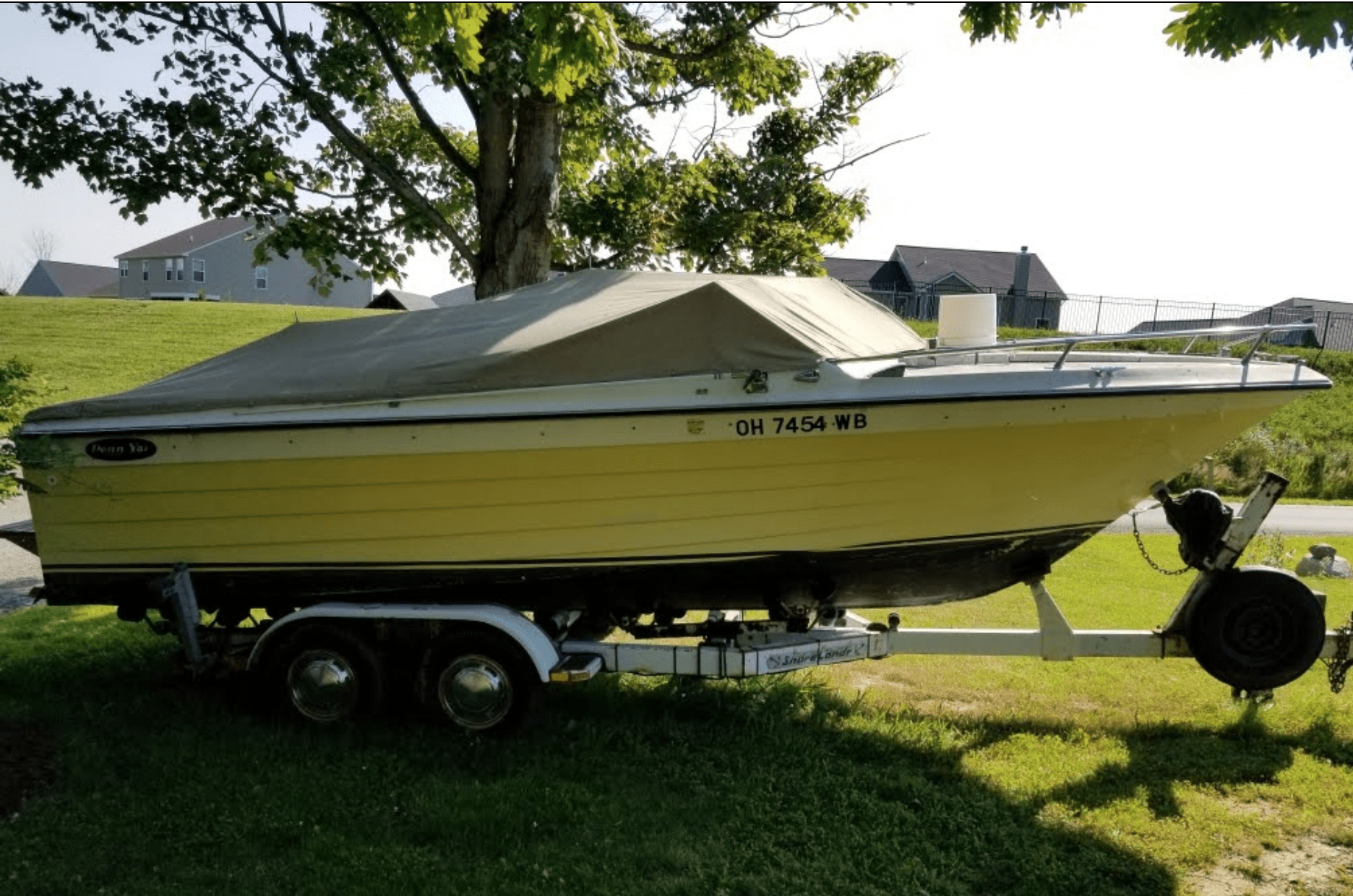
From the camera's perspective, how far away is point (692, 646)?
4.88 metres

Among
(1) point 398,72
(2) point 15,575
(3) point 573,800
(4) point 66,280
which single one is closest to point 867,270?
(1) point 398,72

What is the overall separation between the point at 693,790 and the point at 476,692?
1.13 m

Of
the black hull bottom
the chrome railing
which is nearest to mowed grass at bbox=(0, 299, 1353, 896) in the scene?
the black hull bottom

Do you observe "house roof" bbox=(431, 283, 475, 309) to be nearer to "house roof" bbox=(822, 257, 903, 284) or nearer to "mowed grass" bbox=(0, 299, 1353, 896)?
"house roof" bbox=(822, 257, 903, 284)

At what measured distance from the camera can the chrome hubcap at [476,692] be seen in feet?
15.5

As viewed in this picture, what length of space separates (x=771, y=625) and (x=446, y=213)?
629cm

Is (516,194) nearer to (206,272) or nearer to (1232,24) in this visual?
(1232,24)

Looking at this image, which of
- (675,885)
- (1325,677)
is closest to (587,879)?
(675,885)

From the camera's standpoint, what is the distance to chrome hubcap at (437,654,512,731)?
4723 mm

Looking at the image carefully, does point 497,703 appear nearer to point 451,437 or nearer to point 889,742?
point 451,437

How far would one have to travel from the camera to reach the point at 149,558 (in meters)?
5.03

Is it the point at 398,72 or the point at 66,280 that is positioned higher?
the point at 66,280

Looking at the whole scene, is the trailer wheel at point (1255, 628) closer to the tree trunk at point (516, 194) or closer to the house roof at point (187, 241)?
the tree trunk at point (516, 194)

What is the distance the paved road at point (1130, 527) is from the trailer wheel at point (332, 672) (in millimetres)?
3286
